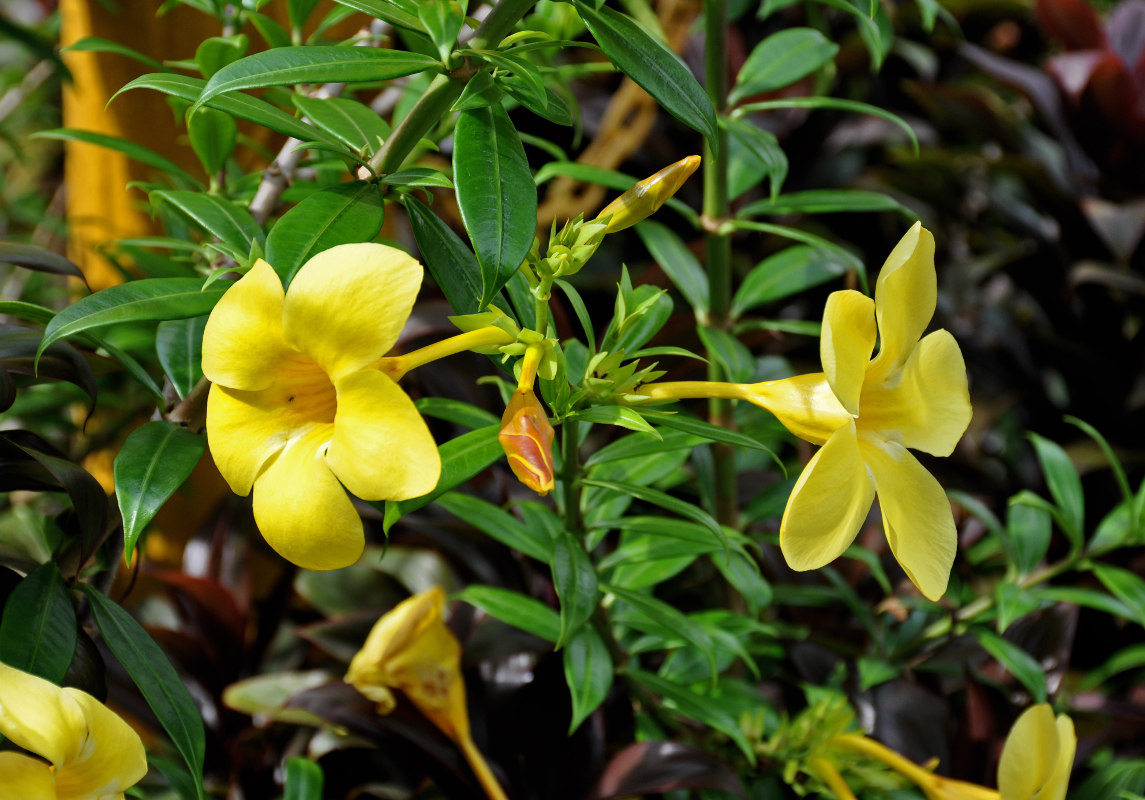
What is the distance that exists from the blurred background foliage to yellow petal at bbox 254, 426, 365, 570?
203 mm

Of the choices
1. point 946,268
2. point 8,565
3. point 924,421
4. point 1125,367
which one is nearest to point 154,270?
point 8,565

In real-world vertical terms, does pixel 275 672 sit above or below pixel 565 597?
below

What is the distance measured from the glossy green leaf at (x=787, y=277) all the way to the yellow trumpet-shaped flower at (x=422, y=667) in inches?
17.7

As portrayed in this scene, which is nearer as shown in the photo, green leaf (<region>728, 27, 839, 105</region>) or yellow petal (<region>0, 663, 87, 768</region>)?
yellow petal (<region>0, 663, 87, 768</region>)

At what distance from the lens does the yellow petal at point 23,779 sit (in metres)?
0.44

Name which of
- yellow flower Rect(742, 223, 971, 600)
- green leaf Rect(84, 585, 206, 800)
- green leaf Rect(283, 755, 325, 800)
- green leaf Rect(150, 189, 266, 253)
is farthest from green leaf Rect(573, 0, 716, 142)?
green leaf Rect(283, 755, 325, 800)

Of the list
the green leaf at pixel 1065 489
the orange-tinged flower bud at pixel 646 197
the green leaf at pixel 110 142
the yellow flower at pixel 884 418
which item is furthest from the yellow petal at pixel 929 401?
the green leaf at pixel 110 142

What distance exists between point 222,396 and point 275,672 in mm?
732

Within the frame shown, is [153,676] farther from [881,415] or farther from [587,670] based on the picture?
[881,415]

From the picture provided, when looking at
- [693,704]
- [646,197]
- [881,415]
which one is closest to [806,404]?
[881,415]

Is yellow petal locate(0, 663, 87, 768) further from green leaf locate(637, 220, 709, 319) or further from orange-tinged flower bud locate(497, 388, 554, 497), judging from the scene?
green leaf locate(637, 220, 709, 319)

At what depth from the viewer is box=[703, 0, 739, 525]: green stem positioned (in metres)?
0.83

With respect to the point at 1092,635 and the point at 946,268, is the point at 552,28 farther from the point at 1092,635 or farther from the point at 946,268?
the point at 1092,635

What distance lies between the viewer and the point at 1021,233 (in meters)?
1.59
